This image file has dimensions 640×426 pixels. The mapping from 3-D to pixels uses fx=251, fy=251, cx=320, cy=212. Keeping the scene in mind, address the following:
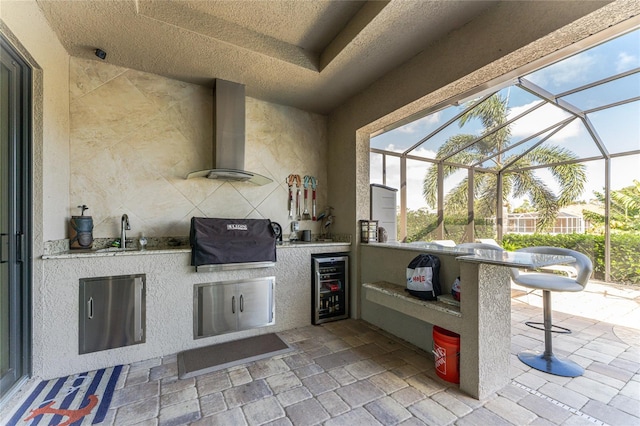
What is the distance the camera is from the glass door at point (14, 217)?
1.72 meters

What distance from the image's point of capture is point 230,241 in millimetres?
2604

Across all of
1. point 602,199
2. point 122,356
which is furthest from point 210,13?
point 602,199

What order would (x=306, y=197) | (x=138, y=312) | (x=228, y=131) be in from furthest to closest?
(x=306, y=197)
(x=228, y=131)
(x=138, y=312)

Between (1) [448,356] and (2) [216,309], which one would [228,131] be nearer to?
(2) [216,309]

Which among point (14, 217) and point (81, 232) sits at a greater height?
point (14, 217)

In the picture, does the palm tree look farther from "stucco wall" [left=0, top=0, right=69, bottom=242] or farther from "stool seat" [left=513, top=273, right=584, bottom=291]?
"stucco wall" [left=0, top=0, right=69, bottom=242]

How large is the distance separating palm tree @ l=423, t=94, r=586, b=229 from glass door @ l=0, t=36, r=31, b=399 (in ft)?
16.9

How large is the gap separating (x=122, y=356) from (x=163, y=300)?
55cm

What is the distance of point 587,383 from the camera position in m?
1.96

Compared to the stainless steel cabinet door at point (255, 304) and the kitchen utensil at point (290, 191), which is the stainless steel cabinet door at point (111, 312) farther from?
the kitchen utensil at point (290, 191)

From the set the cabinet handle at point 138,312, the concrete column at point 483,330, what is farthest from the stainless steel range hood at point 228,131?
the concrete column at point 483,330

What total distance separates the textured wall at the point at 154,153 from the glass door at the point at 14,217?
26.5 inches

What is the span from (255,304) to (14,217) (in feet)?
6.67

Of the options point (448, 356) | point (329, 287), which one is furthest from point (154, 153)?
point (448, 356)
